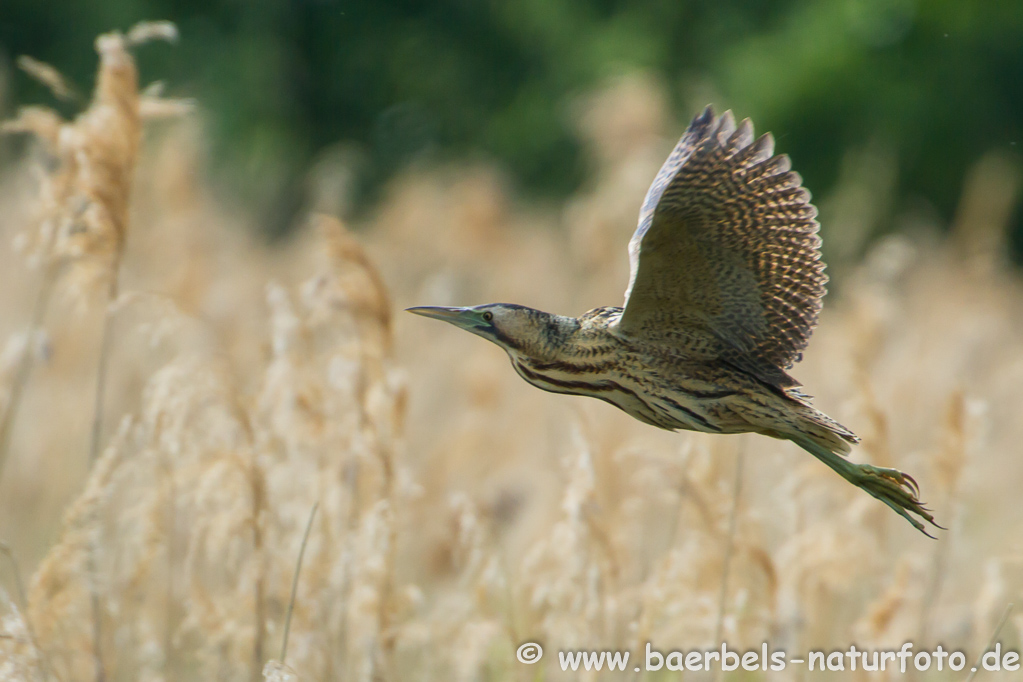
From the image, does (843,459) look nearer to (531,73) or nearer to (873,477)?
(873,477)

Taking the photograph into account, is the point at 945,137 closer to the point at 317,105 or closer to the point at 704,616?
the point at 317,105

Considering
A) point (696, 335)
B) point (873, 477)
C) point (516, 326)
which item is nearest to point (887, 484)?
point (873, 477)

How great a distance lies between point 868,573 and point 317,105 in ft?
31.2

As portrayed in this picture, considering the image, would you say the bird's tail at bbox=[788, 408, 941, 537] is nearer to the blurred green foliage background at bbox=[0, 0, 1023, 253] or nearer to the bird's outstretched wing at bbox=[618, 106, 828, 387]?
the bird's outstretched wing at bbox=[618, 106, 828, 387]

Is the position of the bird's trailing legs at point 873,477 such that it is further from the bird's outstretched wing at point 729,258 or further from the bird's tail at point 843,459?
the bird's outstretched wing at point 729,258

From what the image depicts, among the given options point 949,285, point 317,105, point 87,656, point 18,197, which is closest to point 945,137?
point 949,285

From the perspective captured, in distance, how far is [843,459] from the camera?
1760mm

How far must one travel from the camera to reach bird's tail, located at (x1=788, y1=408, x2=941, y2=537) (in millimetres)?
1734

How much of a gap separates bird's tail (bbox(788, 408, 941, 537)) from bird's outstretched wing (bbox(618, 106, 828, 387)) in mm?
88

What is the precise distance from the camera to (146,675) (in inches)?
88.9

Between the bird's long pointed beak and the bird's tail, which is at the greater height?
the bird's long pointed beak

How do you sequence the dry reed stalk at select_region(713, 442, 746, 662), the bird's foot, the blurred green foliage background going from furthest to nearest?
the blurred green foliage background, the dry reed stalk at select_region(713, 442, 746, 662), the bird's foot

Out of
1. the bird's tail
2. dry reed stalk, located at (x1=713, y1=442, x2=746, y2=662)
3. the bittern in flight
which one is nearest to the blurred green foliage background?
dry reed stalk, located at (x1=713, y1=442, x2=746, y2=662)

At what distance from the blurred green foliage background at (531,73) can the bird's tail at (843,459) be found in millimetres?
6571
